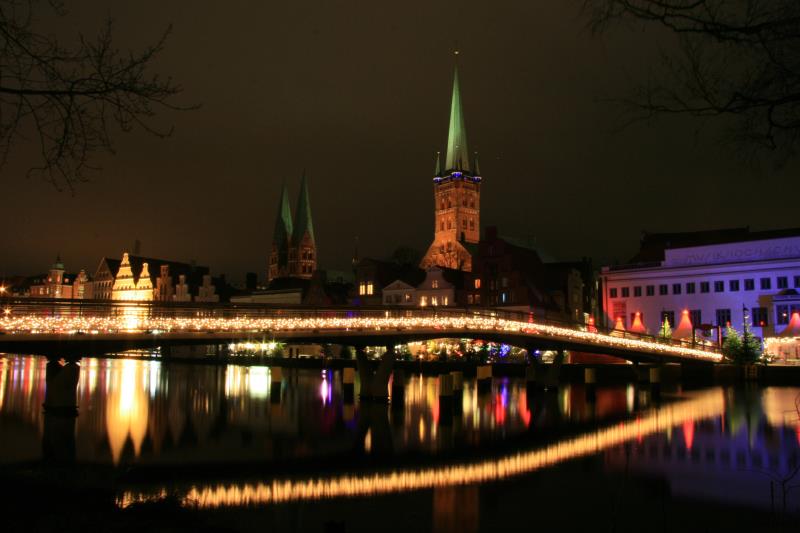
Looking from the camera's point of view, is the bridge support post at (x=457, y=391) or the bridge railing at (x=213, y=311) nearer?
the bridge railing at (x=213, y=311)

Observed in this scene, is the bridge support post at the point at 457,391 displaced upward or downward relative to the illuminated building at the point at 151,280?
downward

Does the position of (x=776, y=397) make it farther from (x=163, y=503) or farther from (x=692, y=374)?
(x=163, y=503)

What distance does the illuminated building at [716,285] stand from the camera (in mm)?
76000

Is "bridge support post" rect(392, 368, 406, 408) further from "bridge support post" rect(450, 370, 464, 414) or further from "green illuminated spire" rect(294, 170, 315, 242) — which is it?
"green illuminated spire" rect(294, 170, 315, 242)

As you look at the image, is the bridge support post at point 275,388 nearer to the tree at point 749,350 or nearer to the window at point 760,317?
the tree at point 749,350

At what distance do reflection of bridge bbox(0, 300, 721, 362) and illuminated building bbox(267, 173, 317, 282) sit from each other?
135671mm

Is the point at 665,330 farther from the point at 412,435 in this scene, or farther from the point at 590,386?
the point at 412,435

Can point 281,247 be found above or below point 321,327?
above

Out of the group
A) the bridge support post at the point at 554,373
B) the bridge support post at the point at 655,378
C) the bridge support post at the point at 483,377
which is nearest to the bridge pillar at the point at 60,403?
the bridge support post at the point at 483,377

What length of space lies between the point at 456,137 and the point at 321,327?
15854 cm

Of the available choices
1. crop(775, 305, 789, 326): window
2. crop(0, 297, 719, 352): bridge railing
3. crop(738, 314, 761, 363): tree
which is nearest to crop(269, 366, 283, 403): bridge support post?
crop(0, 297, 719, 352): bridge railing

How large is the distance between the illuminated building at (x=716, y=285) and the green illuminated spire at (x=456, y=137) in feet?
363

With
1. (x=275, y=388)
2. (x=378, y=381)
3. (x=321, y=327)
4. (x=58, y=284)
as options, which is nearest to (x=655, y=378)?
(x=378, y=381)

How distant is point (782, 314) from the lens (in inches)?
2911
